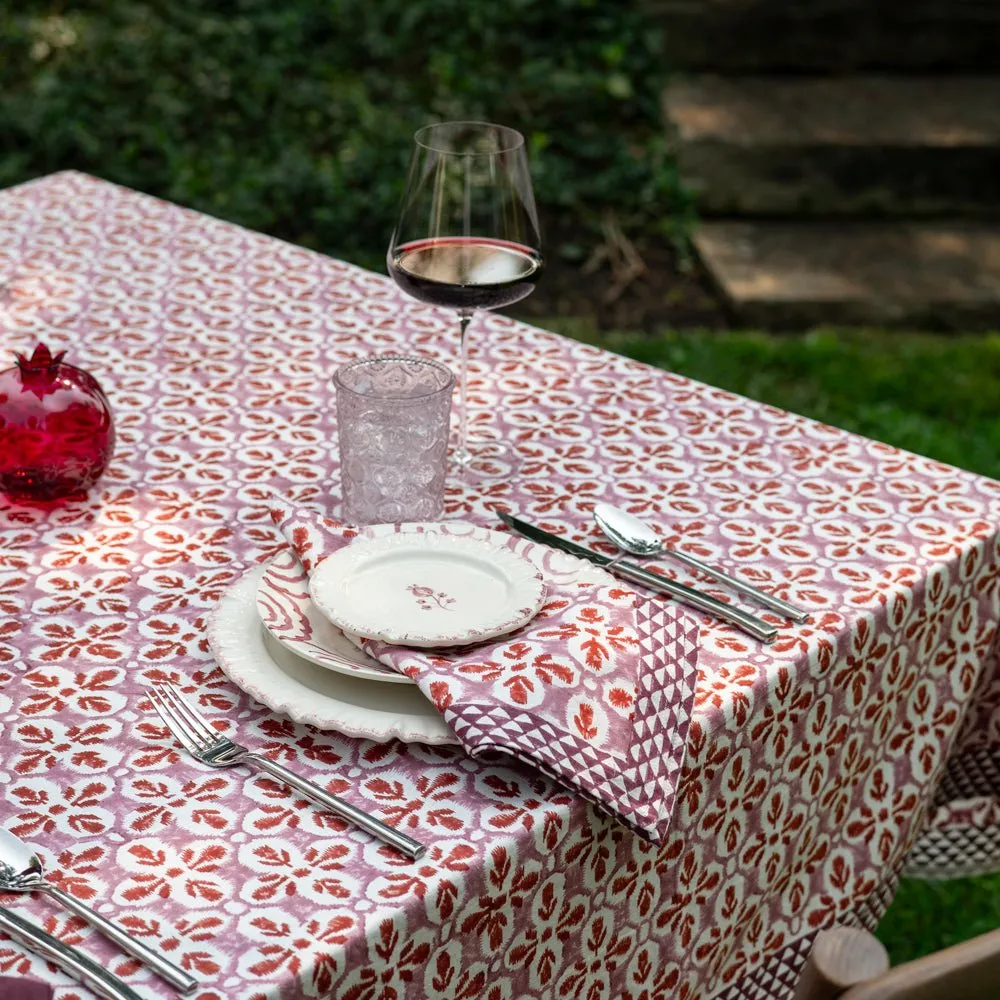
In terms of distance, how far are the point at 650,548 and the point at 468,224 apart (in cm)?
34

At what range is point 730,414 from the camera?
1.53 meters

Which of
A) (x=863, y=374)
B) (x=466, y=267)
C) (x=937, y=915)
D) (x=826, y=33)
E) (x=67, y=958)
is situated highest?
(x=466, y=267)

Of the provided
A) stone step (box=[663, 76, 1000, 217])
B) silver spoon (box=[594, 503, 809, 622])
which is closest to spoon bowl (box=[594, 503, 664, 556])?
Answer: silver spoon (box=[594, 503, 809, 622])

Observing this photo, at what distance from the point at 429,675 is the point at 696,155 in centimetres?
352

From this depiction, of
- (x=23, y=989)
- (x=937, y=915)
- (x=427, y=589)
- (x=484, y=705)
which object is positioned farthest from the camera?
(x=937, y=915)

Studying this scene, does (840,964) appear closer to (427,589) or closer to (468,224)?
(427,589)

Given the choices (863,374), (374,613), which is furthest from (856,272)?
(374,613)

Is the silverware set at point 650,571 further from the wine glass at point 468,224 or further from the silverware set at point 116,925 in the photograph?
the silverware set at point 116,925

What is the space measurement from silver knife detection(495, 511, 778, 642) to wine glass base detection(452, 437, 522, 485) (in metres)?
0.13

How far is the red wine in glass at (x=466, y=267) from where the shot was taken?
1.31m

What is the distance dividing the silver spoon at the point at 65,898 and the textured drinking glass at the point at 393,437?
47 cm

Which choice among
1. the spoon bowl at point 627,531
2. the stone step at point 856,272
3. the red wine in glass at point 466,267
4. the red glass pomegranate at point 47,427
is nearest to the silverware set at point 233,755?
the spoon bowl at point 627,531

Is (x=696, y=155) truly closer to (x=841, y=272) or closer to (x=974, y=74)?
(x=841, y=272)

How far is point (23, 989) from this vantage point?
0.77 meters
